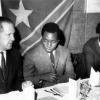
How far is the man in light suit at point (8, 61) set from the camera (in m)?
2.52

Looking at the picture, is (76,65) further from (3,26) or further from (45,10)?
(3,26)

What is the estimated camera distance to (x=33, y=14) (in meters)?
3.34

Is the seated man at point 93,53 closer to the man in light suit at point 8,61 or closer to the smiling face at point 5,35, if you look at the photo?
the man in light suit at point 8,61

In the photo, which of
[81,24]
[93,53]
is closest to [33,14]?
[81,24]

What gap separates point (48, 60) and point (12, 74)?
0.50m

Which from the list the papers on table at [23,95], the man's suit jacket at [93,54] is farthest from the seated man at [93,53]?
the papers on table at [23,95]

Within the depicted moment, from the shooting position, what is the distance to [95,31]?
13.3 feet

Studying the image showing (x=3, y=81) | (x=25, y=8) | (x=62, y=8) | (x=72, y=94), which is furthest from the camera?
(x=62, y=8)

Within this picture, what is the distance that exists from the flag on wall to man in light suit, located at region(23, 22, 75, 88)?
470 mm

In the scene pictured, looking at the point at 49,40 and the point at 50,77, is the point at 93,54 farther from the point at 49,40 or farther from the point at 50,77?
the point at 50,77

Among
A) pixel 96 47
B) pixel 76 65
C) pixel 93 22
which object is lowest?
pixel 76 65

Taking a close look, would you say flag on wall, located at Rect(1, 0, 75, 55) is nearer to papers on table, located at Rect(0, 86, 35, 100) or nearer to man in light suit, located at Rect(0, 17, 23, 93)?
man in light suit, located at Rect(0, 17, 23, 93)

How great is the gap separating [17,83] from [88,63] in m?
1.17

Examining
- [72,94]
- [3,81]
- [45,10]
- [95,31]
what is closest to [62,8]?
[45,10]
